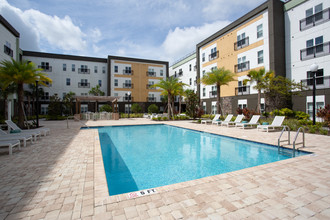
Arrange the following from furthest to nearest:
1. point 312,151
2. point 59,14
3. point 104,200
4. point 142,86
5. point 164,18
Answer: point 142,86, point 164,18, point 59,14, point 312,151, point 104,200

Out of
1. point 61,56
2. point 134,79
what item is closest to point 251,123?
point 134,79

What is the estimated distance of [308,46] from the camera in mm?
15297

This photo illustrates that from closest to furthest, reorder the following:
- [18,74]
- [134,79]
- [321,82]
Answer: [18,74] < [321,82] < [134,79]

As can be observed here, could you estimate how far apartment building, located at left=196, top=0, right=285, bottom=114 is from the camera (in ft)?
55.9

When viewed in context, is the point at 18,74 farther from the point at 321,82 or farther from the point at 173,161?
the point at 321,82

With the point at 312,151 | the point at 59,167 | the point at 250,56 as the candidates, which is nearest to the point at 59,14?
the point at 59,167

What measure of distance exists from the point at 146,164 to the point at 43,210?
3.62 m

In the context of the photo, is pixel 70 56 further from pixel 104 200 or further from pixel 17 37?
pixel 104 200

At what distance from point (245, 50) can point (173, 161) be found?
64.4 ft

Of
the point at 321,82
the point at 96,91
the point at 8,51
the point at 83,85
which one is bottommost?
the point at 321,82

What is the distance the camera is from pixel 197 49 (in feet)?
94.9

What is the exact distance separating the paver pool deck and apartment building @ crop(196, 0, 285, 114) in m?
16.4

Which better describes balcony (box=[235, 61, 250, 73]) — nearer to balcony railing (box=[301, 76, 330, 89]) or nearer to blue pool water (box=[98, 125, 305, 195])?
balcony railing (box=[301, 76, 330, 89])

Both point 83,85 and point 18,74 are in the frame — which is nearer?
point 18,74
